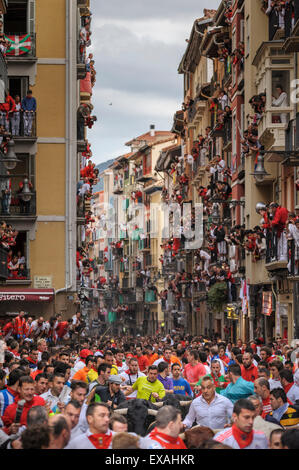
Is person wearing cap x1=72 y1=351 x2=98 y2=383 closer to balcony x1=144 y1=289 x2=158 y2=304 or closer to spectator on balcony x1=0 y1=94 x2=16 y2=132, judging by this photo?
spectator on balcony x1=0 y1=94 x2=16 y2=132

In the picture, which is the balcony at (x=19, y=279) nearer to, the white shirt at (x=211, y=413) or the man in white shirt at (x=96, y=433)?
the white shirt at (x=211, y=413)

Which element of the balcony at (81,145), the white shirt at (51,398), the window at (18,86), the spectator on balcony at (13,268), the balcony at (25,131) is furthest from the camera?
the balcony at (81,145)

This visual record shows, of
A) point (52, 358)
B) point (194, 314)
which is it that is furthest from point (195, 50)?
point (52, 358)

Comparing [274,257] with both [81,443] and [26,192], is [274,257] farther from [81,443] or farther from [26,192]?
[81,443]

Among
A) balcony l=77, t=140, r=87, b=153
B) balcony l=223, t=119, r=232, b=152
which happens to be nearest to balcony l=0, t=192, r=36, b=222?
balcony l=77, t=140, r=87, b=153

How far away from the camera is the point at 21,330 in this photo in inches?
Result: 1153

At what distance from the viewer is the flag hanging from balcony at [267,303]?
36.8 m

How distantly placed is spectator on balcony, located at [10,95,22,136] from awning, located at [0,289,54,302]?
6466 millimetres

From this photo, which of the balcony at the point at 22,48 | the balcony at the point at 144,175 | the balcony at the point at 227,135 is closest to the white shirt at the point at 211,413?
the balcony at the point at 22,48

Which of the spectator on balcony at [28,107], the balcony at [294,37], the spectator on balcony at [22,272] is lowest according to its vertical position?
the spectator on balcony at [22,272]

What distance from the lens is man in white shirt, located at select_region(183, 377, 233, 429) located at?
42.7ft

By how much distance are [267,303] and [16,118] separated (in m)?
11.6

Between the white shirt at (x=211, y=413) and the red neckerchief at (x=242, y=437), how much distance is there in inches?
133
